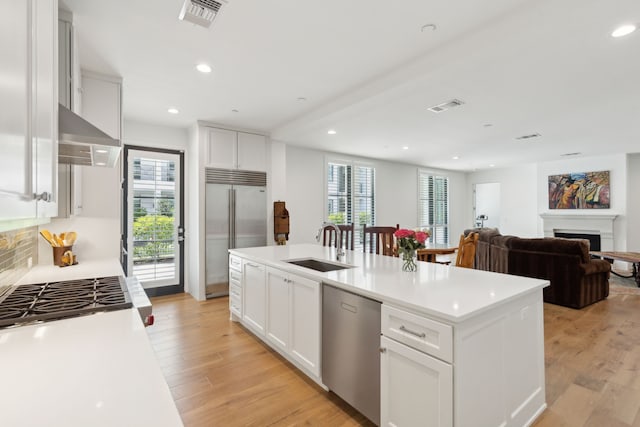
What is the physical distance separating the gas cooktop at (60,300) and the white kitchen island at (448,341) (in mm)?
1214

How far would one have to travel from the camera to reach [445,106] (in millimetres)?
3750

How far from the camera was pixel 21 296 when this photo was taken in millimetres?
1568

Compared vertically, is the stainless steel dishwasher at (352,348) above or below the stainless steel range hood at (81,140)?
below

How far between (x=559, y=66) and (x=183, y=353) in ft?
14.3

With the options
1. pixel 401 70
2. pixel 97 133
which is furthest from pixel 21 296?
pixel 401 70

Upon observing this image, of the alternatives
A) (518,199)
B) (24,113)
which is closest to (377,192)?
(518,199)

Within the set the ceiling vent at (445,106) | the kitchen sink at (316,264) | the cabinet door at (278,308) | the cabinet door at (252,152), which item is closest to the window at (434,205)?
the ceiling vent at (445,106)

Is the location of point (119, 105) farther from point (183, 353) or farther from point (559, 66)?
point (559, 66)

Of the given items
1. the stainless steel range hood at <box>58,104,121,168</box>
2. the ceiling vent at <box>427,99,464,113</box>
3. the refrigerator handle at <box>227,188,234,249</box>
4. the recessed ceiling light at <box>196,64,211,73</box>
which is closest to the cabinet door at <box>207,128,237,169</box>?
the refrigerator handle at <box>227,188,234,249</box>

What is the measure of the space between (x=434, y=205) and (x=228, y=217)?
21.0 ft

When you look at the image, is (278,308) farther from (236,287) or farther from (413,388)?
(413,388)

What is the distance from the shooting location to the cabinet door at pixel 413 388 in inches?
55.2

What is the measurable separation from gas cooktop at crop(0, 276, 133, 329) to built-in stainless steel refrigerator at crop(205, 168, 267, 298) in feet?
9.06

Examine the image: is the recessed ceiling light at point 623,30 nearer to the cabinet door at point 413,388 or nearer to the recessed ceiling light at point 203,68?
the cabinet door at point 413,388
